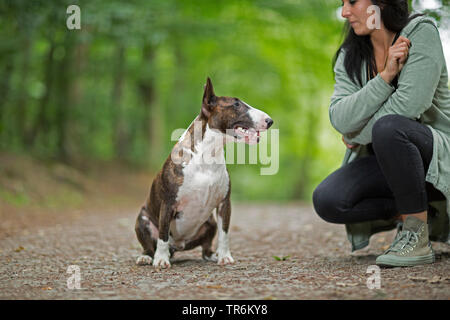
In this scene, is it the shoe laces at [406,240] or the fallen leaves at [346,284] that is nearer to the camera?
the fallen leaves at [346,284]

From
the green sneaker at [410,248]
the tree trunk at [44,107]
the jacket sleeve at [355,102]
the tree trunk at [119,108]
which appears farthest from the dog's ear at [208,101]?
the tree trunk at [119,108]

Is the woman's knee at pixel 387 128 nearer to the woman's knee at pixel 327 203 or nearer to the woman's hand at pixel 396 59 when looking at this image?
the woman's hand at pixel 396 59

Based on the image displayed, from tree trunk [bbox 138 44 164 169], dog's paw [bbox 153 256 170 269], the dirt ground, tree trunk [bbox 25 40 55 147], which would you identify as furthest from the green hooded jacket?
tree trunk [bbox 138 44 164 169]

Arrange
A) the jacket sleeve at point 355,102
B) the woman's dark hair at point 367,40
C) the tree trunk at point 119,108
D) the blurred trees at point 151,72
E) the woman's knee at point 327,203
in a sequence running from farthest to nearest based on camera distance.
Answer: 1. the tree trunk at point 119,108
2. the blurred trees at point 151,72
3. the woman's knee at point 327,203
4. the woman's dark hair at point 367,40
5. the jacket sleeve at point 355,102

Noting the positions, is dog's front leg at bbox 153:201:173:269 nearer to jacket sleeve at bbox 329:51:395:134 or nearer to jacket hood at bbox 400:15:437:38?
jacket sleeve at bbox 329:51:395:134

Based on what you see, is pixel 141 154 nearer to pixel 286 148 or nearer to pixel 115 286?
pixel 286 148

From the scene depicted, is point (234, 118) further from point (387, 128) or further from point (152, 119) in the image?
point (152, 119)

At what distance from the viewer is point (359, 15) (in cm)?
357

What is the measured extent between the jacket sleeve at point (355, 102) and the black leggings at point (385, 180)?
0.13 m

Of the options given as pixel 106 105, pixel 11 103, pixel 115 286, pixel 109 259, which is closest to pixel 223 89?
pixel 106 105

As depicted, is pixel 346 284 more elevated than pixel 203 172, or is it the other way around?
pixel 203 172

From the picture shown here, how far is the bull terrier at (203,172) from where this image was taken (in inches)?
146

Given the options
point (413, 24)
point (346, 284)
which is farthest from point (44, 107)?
point (346, 284)

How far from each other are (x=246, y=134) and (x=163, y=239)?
101cm
